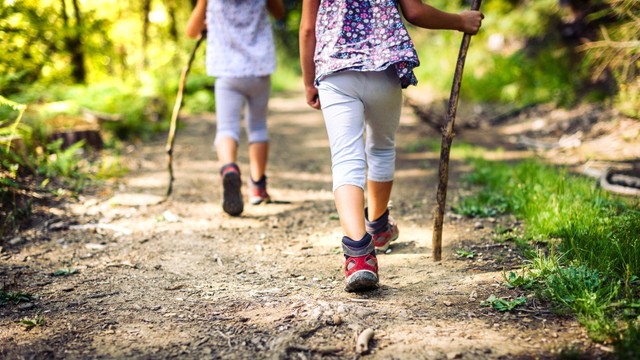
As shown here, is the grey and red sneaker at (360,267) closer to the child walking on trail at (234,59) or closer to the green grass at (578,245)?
the green grass at (578,245)

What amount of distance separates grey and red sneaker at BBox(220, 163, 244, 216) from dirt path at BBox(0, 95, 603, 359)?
0.10m

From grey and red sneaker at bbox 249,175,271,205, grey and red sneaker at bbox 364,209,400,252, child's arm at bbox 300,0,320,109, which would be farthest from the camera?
grey and red sneaker at bbox 249,175,271,205

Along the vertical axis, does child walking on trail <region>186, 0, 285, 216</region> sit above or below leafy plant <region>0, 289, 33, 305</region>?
above

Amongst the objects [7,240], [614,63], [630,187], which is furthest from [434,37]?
[7,240]

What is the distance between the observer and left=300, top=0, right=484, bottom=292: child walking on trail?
8.30ft

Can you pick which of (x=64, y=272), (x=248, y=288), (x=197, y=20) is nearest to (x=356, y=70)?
(x=248, y=288)

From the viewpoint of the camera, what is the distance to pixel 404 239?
352cm

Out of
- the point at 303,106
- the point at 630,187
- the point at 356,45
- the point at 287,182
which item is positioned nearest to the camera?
the point at 356,45

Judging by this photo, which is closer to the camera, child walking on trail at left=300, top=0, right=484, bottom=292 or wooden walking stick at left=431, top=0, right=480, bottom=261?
child walking on trail at left=300, top=0, right=484, bottom=292

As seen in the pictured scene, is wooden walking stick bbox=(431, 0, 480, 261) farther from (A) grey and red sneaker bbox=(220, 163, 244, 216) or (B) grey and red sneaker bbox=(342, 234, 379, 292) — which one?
(A) grey and red sneaker bbox=(220, 163, 244, 216)

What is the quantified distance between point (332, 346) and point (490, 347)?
0.60 metres

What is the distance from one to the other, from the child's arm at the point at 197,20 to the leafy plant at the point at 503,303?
3036mm

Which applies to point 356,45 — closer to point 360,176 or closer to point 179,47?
point 360,176

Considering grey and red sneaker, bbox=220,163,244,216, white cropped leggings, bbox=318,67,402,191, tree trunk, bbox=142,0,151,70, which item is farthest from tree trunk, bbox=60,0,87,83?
white cropped leggings, bbox=318,67,402,191
